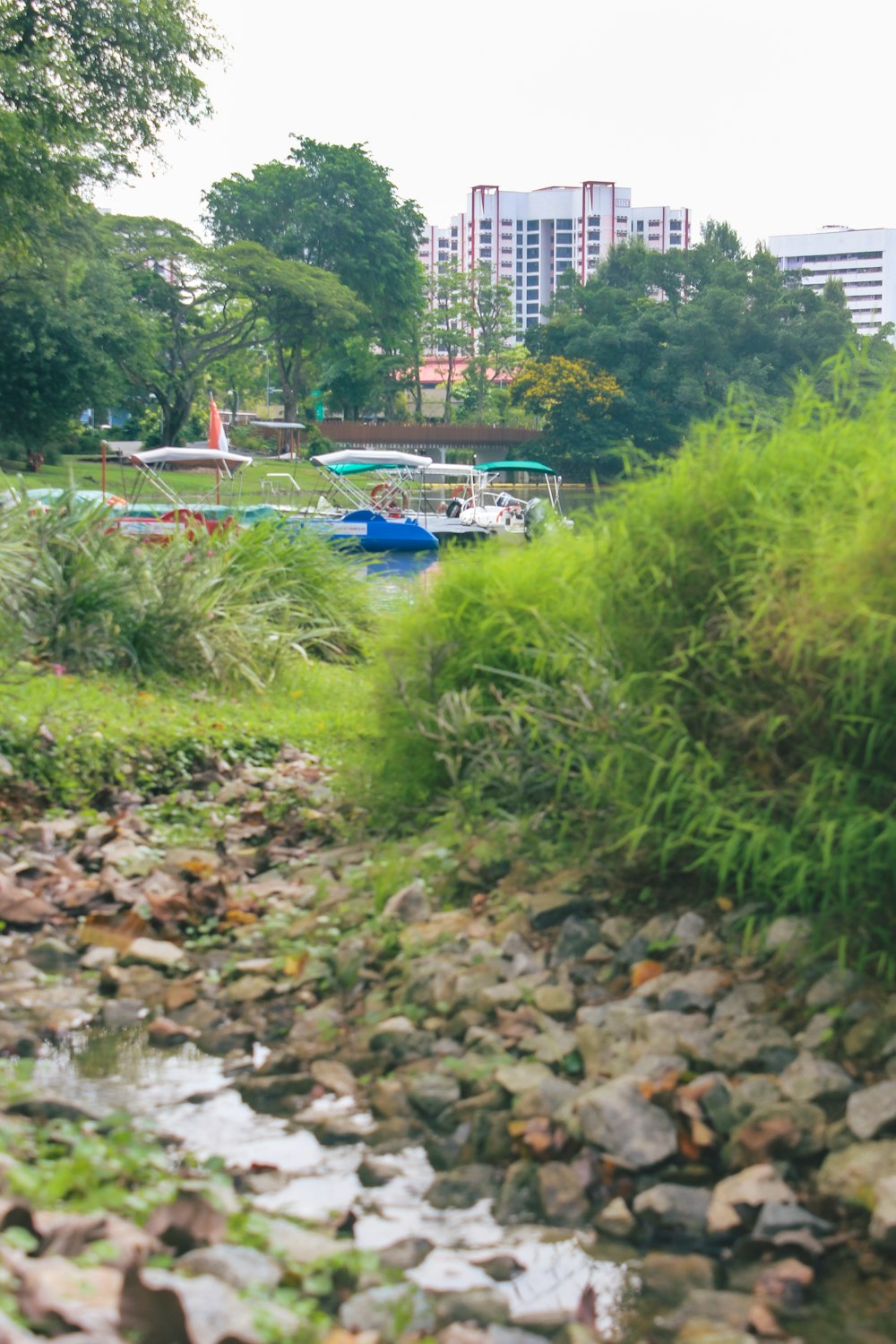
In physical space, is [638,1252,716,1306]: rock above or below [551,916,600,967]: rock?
below

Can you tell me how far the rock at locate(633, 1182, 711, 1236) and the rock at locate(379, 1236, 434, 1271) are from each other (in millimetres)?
506

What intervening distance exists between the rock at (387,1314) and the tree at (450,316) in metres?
73.2

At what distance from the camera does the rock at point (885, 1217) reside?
2916 millimetres

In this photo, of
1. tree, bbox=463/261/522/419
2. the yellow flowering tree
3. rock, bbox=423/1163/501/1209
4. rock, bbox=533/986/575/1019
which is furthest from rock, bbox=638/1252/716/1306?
tree, bbox=463/261/522/419

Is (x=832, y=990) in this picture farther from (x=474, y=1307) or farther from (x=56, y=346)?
(x=56, y=346)

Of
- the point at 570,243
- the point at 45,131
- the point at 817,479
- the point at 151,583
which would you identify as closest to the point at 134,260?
the point at 45,131

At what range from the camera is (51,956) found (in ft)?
16.0

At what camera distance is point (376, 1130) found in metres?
3.64

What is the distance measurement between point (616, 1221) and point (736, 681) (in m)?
1.62

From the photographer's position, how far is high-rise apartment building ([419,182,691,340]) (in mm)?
154125

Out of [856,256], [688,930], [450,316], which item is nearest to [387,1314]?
[688,930]

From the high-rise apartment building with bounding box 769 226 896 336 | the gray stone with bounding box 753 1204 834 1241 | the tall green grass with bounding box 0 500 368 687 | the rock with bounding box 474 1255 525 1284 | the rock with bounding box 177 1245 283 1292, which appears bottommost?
the rock with bounding box 474 1255 525 1284

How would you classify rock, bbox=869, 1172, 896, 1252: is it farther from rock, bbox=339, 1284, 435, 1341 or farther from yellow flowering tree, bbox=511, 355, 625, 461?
yellow flowering tree, bbox=511, 355, 625, 461

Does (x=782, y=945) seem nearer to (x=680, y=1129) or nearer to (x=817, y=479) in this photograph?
(x=680, y=1129)
